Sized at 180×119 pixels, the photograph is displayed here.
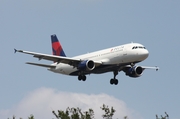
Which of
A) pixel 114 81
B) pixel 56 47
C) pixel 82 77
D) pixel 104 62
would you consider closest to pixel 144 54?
pixel 104 62

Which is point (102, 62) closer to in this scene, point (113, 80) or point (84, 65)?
point (84, 65)

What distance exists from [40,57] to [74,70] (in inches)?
296

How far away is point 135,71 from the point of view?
79.0 meters

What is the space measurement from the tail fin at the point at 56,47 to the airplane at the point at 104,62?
649 cm

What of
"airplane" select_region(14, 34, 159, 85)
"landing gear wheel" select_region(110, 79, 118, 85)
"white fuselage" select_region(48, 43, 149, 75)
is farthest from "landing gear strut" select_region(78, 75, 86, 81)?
"landing gear wheel" select_region(110, 79, 118, 85)

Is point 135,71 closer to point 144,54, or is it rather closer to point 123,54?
point 123,54

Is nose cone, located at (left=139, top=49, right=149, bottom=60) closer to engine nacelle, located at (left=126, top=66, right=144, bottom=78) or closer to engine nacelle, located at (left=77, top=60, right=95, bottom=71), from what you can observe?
engine nacelle, located at (left=77, top=60, right=95, bottom=71)

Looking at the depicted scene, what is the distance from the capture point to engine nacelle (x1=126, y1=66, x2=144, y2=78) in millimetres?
79062

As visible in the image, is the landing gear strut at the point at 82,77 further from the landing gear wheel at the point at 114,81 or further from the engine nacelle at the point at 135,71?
the engine nacelle at the point at 135,71

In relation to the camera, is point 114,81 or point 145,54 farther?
point 114,81

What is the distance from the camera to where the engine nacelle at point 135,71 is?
7906 centimetres

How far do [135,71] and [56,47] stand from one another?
18315 mm

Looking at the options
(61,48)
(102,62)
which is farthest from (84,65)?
(61,48)

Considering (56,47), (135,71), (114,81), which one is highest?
(56,47)
